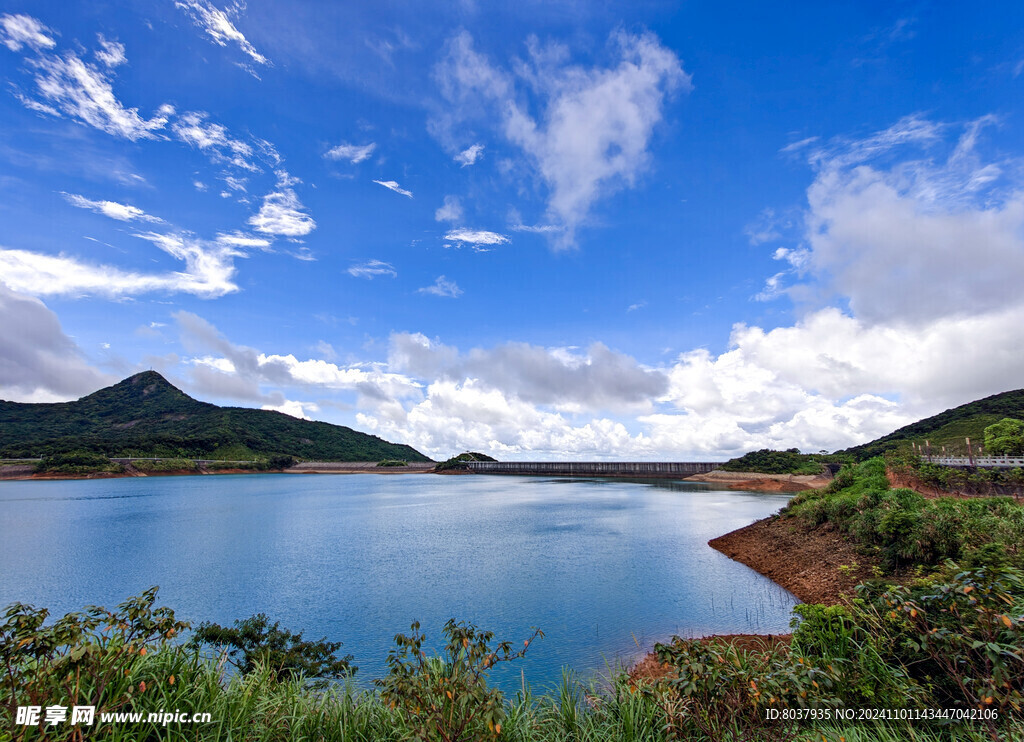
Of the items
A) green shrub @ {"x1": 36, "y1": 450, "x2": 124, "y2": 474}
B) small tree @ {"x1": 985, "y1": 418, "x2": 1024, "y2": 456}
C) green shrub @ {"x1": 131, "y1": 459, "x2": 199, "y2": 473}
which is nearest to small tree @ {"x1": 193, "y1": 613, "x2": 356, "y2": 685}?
small tree @ {"x1": 985, "y1": 418, "x2": 1024, "y2": 456}

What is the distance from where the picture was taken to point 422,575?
21344 mm

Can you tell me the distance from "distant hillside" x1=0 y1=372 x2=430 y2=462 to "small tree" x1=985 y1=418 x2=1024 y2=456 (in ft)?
515

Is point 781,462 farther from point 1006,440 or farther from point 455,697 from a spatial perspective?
point 455,697

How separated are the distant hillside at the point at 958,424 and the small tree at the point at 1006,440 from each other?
29507 mm

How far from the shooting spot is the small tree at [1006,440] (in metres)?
39.8

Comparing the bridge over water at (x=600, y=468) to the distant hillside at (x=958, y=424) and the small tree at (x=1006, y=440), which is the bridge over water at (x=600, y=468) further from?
the small tree at (x=1006, y=440)

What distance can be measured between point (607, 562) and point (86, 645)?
883 inches

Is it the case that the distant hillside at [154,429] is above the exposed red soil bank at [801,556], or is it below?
above

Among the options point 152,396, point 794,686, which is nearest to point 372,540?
point 794,686

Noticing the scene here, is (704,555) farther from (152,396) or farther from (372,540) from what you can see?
(152,396)

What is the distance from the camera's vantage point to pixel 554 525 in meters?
37.6

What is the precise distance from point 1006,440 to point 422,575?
52311 millimetres

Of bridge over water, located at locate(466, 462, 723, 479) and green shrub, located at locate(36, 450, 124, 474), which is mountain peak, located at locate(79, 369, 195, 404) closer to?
green shrub, located at locate(36, 450, 124, 474)

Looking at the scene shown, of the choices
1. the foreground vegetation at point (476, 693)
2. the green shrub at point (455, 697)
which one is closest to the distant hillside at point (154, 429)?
the foreground vegetation at point (476, 693)
